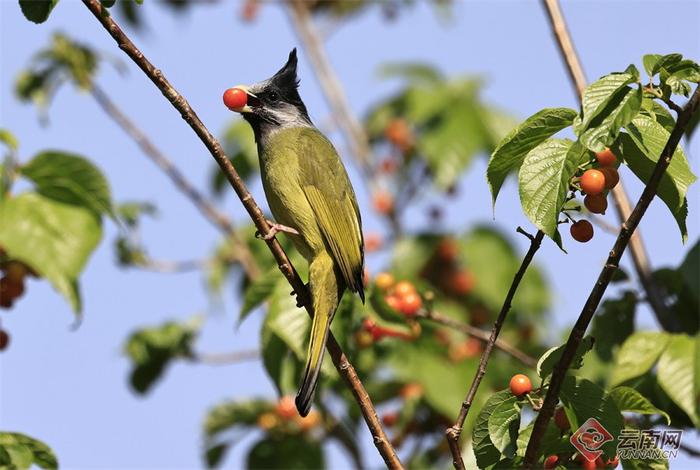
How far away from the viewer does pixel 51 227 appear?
3727 mm

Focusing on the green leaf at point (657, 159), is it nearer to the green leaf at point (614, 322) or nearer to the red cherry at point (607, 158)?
the red cherry at point (607, 158)

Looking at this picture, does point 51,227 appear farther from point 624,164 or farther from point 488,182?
point 624,164

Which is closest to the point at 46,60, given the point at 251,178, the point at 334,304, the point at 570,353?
the point at 251,178

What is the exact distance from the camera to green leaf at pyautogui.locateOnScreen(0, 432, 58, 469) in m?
3.04

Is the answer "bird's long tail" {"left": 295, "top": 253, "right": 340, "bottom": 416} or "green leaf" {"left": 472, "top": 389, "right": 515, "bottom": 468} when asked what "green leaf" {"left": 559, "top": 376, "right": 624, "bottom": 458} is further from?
"bird's long tail" {"left": 295, "top": 253, "right": 340, "bottom": 416}

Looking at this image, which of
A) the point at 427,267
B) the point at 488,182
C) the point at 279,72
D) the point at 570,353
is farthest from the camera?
the point at 427,267

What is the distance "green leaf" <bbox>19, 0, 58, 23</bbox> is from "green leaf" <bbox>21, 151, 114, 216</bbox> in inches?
50.6

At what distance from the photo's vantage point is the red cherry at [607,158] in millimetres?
2648

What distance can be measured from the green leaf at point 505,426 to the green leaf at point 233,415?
123 inches

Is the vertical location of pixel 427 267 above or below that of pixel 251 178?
below

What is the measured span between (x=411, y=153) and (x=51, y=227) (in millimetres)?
3927

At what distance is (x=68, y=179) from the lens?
3914 mm

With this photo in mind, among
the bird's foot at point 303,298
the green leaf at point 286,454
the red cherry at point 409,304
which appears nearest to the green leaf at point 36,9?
the bird's foot at point 303,298

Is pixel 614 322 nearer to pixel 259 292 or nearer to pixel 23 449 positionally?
pixel 259 292
